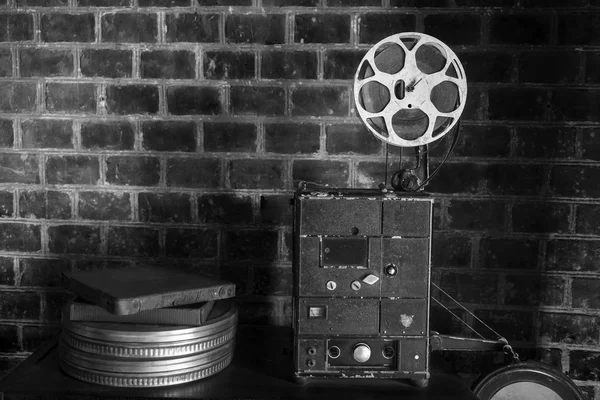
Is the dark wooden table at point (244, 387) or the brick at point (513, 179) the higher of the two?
the brick at point (513, 179)

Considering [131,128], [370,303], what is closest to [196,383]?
[370,303]

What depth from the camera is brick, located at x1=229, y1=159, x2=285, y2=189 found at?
6.63 feet

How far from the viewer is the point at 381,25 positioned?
1.96 m

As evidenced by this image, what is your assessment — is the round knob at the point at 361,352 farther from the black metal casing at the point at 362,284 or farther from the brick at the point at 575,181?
the brick at the point at 575,181

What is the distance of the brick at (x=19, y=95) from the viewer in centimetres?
204

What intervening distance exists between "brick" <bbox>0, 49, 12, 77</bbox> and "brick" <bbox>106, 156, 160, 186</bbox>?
1.39 feet

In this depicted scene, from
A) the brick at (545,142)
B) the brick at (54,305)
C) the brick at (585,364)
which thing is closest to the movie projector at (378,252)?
the brick at (545,142)

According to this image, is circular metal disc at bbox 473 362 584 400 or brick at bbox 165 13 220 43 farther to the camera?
brick at bbox 165 13 220 43

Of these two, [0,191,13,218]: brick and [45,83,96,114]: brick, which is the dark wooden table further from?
[45,83,96,114]: brick

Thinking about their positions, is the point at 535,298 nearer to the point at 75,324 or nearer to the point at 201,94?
the point at 201,94

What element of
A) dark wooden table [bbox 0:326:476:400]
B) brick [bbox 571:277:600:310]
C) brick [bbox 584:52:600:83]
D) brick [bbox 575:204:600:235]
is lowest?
dark wooden table [bbox 0:326:476:400]

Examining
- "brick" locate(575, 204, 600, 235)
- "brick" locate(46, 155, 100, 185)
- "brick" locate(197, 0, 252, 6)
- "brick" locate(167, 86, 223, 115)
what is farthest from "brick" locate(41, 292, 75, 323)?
"brick" locate(575, 204, 600, 235)

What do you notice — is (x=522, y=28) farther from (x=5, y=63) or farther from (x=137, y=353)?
(x=5, y=63)

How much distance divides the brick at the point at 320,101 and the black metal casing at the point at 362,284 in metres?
0.49
